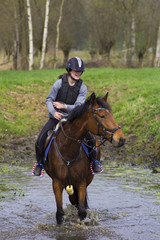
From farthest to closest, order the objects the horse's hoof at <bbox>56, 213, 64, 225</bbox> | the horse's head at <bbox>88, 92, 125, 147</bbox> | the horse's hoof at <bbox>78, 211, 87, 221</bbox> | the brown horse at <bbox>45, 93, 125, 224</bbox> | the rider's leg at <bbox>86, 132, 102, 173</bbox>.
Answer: the rider's leg at <bbox>86, 132, 102, 173</bbox>, the horse's hoof at <bbox>56, 213, 64, 225</bbox>, the horse's hoof at <bbox>78, 211, 87, 221</bbox>, the brown horse at <bbox>45, 93, 125, 224</bbox>, the horse's head at <bbox>88, 92, 125, 147</bbox>

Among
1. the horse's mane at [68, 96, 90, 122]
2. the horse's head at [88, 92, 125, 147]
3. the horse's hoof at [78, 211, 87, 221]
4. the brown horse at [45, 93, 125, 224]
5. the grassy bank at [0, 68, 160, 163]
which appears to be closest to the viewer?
the horse's head at [88, 92, 125, 147]

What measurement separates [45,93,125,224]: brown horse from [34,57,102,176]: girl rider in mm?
321

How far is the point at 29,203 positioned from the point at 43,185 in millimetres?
1661

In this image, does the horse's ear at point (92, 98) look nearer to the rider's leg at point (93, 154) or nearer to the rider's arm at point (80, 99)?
the rider's arm at point (80, 99)

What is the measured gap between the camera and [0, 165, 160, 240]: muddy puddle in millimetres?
6930

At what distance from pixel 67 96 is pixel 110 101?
549 inches

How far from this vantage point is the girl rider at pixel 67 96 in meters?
6.80

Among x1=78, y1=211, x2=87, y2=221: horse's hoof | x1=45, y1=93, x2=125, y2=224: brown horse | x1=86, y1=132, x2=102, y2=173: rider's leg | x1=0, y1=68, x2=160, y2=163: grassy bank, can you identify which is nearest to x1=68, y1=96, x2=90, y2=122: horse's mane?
x1=45, y1=93, x2=125, y2=224: brown horse

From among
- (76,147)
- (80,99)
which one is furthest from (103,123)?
(80,99)

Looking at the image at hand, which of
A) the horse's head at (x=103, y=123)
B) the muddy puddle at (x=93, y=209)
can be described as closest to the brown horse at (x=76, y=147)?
the horse's head at (x=103, y=123)

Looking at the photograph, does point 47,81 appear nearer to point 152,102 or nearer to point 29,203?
point 152,102

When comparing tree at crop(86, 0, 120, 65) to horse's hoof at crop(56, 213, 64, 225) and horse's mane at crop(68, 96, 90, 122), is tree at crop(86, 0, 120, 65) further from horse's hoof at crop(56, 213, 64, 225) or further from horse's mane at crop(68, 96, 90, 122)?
horse's mane at crop(68, 96, 90, 122)

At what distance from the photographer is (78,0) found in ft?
165

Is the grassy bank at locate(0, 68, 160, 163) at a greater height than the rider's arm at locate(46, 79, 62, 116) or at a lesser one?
lesser
